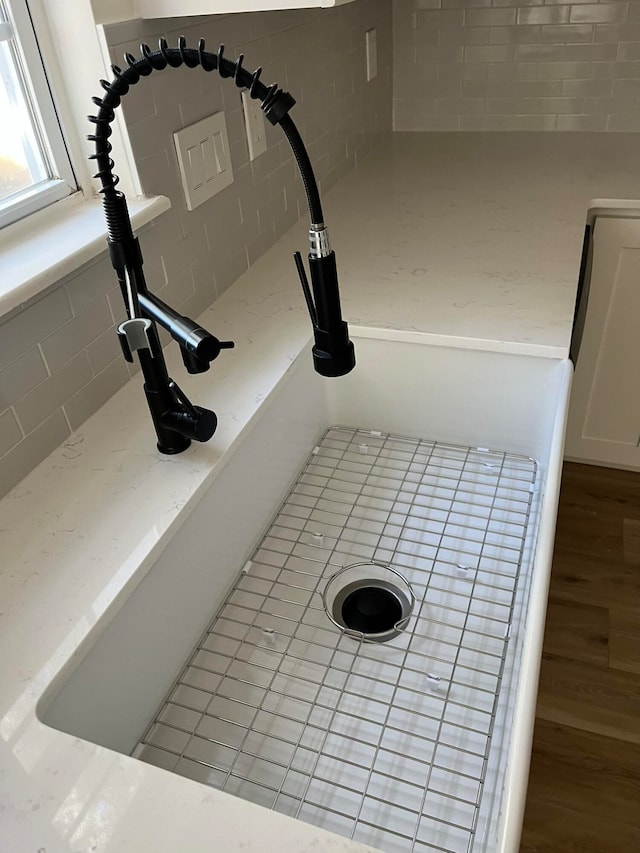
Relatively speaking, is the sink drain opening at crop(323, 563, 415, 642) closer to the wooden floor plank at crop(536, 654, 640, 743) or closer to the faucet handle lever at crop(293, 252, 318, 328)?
the faucet handle lever at crop(293, 252, 318, 328)

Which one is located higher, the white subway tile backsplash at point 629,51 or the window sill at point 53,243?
the window sill at point 53,243

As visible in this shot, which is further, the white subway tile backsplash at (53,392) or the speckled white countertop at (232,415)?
the white subway tile backsplash at (53,392)

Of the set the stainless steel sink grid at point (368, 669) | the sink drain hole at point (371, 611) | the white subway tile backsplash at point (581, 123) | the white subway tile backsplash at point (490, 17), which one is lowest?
the sink drain hole at point (371, 611)

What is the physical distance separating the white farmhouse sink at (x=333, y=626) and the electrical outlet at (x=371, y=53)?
1.15 metres

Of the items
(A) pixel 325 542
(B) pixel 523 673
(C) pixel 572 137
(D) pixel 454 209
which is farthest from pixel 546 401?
(C) pixel 572 137

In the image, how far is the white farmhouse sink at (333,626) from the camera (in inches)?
26.0

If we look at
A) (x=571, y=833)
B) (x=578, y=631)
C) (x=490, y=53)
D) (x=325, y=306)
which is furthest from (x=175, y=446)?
(x=490, y=53)

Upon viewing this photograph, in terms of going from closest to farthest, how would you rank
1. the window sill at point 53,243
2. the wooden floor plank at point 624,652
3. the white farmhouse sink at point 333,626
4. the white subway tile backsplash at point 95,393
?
the white farmhouse sink at point 333,626 → the window sill at point 53,243 → the white subway tile backsplash at point 95,393 → the wooden floor plank at point 624,652

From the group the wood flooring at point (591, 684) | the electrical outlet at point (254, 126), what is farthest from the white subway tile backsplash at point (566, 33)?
the wood flooring at point (591, 684)

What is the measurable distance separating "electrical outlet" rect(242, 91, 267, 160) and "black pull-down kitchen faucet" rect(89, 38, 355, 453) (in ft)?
1.70

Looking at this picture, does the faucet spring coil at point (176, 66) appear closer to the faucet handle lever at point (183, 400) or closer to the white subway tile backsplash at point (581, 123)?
the faucet handle lever at point (183, 400)

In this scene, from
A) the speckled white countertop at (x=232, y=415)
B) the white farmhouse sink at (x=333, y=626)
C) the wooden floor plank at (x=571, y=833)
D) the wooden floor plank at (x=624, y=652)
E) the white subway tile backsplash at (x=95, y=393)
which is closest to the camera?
the speckled white countertop at (x=232, y=415)

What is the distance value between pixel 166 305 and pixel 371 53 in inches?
58.7

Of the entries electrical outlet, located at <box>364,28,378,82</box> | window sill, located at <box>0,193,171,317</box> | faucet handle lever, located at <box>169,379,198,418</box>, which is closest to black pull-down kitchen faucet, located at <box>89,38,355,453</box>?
faucet handle lever, located at <box>169,379,198,418</box>
